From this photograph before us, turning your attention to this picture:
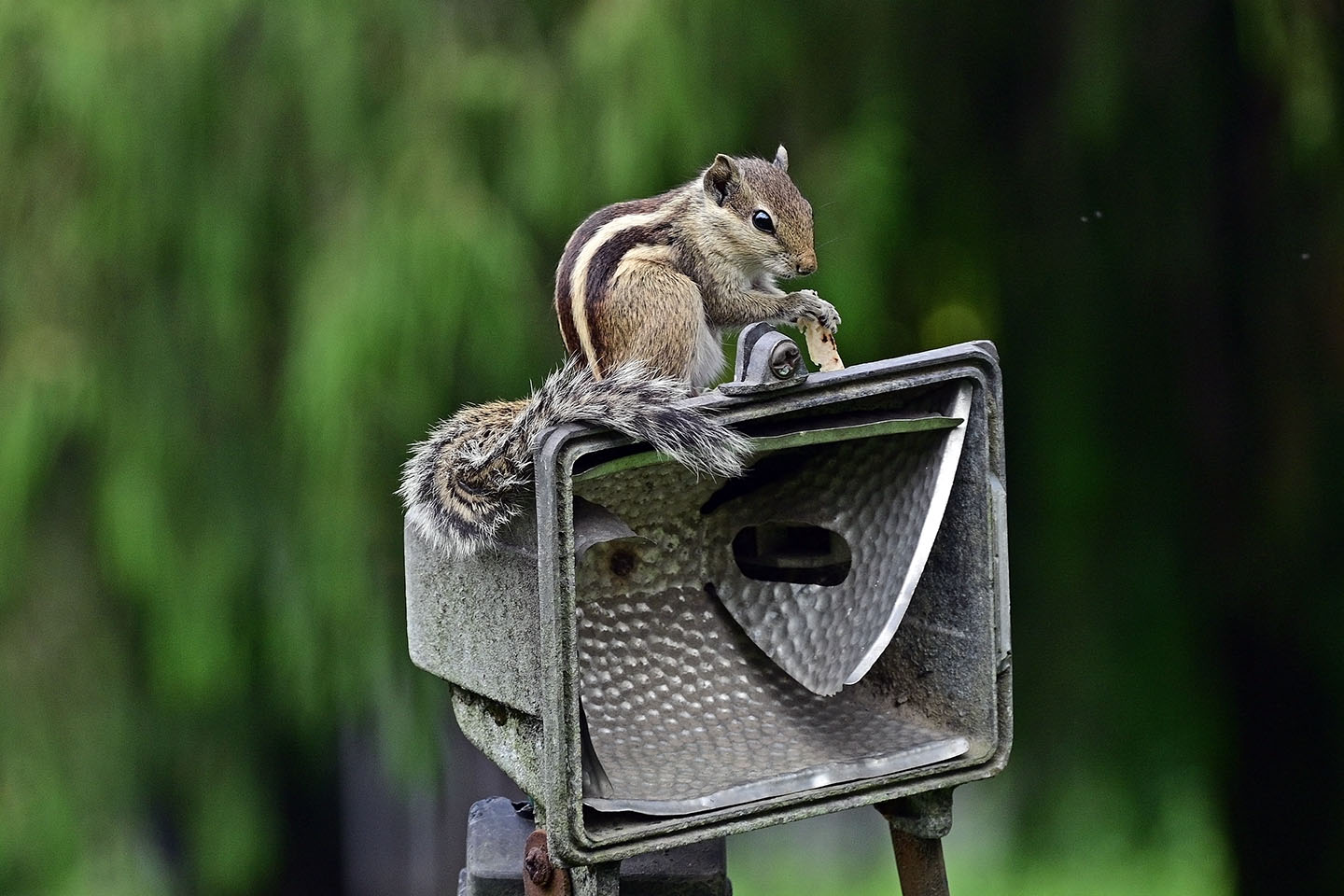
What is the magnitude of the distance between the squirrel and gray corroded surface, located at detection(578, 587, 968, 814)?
0.15 meters

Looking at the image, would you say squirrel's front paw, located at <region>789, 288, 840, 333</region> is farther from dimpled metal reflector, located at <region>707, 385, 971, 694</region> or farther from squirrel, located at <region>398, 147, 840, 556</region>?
dimpled metal reflector, located at <region>707, 385, 971, 694</region>

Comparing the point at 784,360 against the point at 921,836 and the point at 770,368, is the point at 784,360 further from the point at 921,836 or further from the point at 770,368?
the point at 921,836

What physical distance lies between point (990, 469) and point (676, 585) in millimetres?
269

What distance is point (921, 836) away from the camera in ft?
3.51

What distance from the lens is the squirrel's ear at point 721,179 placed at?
116 centimetres

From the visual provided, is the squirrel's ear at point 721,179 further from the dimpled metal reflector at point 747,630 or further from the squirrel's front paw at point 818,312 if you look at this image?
the dimpled metal reflector at point 747,630

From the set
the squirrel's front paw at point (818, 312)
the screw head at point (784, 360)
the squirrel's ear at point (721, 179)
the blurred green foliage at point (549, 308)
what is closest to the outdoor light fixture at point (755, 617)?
the screw head at point (784, 360)

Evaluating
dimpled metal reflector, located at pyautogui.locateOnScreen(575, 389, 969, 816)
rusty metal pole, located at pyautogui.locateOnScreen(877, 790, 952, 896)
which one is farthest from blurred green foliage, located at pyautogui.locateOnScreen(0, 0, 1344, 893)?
rusty metal pole, located at pyautogui.locateOnScreen(877, 790, 952, 896)

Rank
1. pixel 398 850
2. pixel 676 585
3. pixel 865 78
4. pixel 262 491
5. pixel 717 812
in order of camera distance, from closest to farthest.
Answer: pixel 717 812
pixel 676 585
pixel 865 78
pixel 262 491
pixel 398 850

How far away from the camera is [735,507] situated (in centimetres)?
113

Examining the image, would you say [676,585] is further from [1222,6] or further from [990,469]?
[1222,6]

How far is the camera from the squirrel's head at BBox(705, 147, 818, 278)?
115 cm

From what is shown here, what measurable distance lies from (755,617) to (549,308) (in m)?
0.88

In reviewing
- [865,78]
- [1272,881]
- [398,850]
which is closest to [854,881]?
[1272,881]
